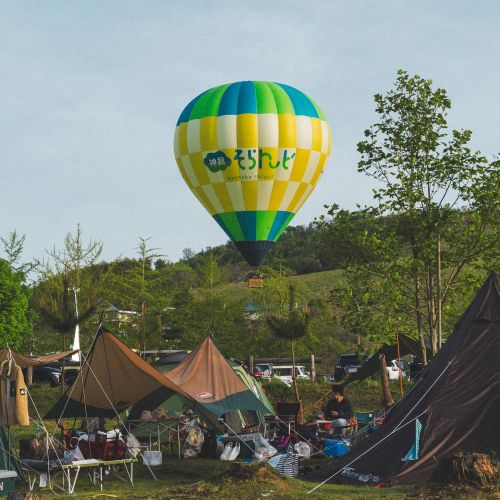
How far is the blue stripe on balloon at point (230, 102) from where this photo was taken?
1160 inches

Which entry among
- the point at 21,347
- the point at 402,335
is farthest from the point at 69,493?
the point at 21,347

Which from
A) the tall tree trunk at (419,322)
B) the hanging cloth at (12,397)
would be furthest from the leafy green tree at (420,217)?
the hanging cloth at (12,397)

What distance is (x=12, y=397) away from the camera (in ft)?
43.9

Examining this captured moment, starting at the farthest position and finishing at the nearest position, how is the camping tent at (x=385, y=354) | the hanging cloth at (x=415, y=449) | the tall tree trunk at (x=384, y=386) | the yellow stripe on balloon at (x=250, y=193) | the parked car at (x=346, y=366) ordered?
the parked car at (x=346, y=366)
the yellow stripe on balloon at (x=250, y=193)
the camping tent at (x=385, y=354)
the tall tree trunk at (x=384, y=386)
the hanging cloth at (x=415, y=449)

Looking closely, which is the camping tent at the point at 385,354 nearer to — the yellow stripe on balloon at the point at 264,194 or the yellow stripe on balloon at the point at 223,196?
the yellow stripe on balloon at the point at 264,194

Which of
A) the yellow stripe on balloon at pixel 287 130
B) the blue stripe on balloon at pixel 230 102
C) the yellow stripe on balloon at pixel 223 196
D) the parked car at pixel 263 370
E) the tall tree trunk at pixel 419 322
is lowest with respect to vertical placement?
the parked car at pixel 263 370

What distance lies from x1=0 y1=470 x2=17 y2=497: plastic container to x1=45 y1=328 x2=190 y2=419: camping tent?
4315 millimetres

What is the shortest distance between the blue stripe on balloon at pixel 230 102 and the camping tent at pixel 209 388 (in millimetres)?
10450

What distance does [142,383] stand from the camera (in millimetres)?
18453

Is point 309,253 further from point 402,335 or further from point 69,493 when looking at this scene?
point 69,493

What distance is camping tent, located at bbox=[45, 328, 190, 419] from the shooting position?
1795 centimetres

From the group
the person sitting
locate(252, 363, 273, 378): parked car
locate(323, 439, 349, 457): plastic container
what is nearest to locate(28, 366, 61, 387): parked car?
locate(252, 363, 273, 378): parked car

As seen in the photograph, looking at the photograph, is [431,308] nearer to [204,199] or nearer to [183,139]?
[204,199]

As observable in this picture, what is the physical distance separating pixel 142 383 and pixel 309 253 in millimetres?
88170
